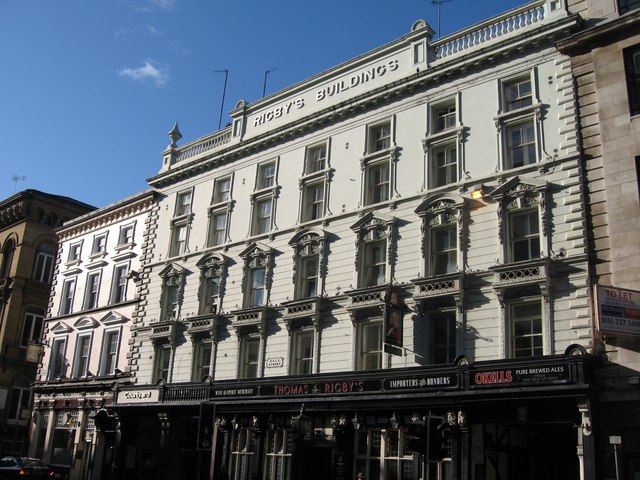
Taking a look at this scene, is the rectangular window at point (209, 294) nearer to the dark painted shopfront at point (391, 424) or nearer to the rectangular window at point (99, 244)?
the dark painted shopfront at point (391, 424)

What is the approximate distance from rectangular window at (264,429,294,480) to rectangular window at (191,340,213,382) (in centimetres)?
545

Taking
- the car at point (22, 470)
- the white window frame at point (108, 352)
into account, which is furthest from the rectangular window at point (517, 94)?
the car at point (22, 470)

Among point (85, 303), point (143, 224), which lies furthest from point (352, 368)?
point (85, 303)

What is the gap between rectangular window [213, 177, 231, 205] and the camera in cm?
3531

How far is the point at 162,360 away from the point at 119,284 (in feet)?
24.5

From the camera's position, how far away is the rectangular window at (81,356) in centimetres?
4053

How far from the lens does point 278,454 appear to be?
2783 cm

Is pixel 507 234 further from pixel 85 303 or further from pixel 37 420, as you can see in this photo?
pixel 37 420

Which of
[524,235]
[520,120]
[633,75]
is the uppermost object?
[633,75]

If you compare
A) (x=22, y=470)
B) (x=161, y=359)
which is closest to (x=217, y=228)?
(x=161, y=359)

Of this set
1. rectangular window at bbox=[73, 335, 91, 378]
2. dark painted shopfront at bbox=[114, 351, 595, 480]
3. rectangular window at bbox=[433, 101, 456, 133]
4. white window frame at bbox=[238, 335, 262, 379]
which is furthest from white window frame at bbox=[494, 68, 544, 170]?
rectangular window at bbox=[73, 335, 91, 378]

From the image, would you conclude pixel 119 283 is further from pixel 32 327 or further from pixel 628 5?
pixel 628 5

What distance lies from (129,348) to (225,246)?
844 centimetres

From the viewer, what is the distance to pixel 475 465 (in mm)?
22016
